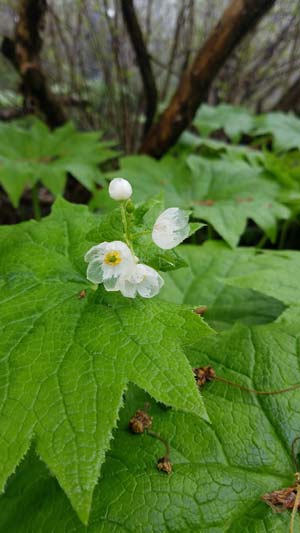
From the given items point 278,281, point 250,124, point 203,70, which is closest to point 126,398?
point 278,281

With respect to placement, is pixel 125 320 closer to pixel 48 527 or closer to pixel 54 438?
pixel 54 438

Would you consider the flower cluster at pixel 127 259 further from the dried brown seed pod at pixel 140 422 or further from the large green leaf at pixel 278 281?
the large green leaf at pixel 278 281

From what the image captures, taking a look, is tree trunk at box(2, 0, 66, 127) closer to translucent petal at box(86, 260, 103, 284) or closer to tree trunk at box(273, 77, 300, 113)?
tree trunk at box(273, 77, 300, 113)

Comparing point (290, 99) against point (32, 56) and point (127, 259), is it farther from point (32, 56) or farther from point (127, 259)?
point (127, 259)

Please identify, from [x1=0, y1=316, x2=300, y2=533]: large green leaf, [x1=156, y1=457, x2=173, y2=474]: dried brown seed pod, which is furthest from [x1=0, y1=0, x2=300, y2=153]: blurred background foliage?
[x1=156, y1=457, x2=173, y2=474]: dried brown seed pod

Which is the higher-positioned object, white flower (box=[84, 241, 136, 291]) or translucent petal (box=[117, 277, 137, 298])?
white flower (box=[84, 241, 136, 291])

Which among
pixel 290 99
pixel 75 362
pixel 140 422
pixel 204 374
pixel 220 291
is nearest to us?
pixel 75 362

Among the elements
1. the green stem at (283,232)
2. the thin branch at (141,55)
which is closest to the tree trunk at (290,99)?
the thin branch at (141,55)
